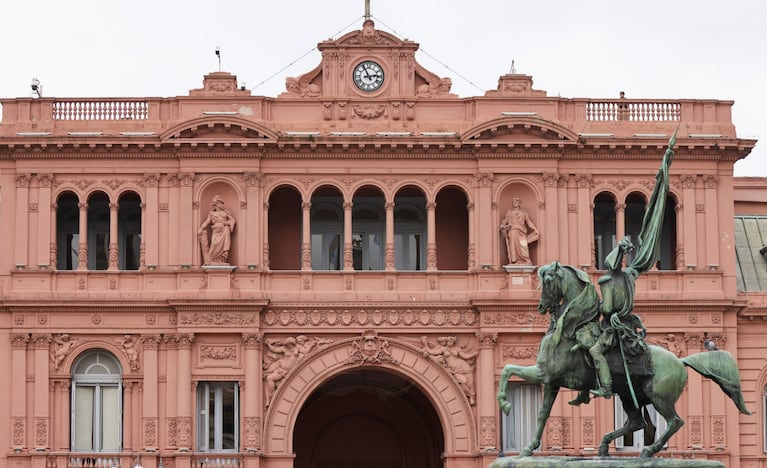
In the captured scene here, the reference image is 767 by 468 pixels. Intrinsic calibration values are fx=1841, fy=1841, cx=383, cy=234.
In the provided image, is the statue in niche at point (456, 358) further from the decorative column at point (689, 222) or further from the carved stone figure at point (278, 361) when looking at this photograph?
the decorative column at point (689, 222)

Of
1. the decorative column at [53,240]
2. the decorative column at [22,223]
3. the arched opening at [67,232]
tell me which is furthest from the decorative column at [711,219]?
the decorative column at [22,223]

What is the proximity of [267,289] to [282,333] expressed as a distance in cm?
161

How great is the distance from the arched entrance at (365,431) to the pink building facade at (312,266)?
301 inches

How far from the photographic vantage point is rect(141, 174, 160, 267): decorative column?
2509 inches

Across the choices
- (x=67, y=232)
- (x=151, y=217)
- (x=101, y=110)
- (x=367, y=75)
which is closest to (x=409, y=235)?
(x=367, y=75)

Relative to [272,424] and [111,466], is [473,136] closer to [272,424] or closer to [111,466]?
[272,424]

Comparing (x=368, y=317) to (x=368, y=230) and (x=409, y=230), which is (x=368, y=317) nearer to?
(x=368, y=230)

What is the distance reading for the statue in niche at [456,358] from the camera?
63281 millimetres

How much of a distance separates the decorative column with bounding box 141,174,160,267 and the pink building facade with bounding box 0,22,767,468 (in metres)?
0.07

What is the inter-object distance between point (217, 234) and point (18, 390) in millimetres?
8575

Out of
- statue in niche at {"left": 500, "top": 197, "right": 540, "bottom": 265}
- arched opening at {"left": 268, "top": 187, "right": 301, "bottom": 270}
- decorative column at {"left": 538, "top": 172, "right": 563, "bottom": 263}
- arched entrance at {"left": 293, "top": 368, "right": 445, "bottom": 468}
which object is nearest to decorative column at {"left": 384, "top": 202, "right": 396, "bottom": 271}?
arched opening at {"left": 268, "top": 187, "right": 301, "bottom": 270}

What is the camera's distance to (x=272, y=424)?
63.0 meters

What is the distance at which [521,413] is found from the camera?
63.6 metres

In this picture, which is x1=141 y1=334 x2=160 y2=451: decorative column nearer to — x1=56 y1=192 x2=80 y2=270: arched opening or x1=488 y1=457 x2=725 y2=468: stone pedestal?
x1=56 y1=192 x2=80 y2=270: arched opening
